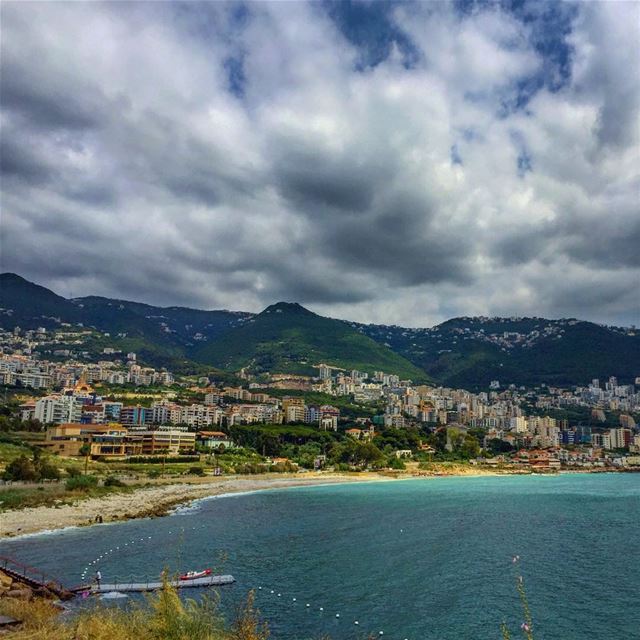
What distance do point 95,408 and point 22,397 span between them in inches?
1075

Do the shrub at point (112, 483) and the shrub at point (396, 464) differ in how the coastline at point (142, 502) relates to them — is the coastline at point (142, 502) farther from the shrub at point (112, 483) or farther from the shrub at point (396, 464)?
the shrub at point (396, 464)

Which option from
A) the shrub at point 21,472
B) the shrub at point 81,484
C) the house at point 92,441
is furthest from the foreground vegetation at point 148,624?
the house at point 92,441

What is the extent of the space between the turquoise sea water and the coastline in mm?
2664

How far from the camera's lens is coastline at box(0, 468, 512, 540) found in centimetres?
4048

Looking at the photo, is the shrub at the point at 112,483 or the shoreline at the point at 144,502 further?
the shrub at the point at 112,483

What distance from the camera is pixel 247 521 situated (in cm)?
4722

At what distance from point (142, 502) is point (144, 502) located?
208 millimetres

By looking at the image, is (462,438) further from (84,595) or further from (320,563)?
(84,595)

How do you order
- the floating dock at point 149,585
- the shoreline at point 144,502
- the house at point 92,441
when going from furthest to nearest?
the house at point 92,441
the shoreline at point 144,502
the floating dock at point 149,585

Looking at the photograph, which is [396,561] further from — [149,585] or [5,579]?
[5,579]

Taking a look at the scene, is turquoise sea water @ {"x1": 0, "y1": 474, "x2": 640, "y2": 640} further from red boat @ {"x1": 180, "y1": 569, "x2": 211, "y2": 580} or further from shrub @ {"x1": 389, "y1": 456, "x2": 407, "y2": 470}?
shrub @ {"x1": 389, "y1": 456, "x2": 407, "y2": 470}

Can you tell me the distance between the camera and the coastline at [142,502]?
40481 millimetres

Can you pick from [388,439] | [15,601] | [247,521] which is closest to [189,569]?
[15,601]

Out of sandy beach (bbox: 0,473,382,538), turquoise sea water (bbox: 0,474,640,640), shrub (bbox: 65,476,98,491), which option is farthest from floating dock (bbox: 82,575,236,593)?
shrub (bbox: 65,476,98,491)
